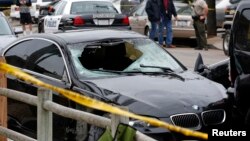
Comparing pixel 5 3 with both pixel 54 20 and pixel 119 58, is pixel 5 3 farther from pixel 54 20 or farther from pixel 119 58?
pixel 119 58

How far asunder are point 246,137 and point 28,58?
339 centimetres

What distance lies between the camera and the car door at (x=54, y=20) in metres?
19.2

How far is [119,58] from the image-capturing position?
7.57 meters

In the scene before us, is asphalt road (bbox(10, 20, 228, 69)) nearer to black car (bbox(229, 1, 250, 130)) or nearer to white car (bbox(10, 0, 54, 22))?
black car (bbox(229, 1, 250, 130))

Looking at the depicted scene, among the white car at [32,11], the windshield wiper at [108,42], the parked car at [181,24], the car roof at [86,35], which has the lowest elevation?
the white car at [32,11]

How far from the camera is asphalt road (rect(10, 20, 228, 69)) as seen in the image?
16.3m

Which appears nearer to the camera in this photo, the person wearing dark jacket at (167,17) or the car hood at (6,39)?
the car hood at (6,39)

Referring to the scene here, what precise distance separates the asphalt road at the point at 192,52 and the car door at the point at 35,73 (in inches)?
299

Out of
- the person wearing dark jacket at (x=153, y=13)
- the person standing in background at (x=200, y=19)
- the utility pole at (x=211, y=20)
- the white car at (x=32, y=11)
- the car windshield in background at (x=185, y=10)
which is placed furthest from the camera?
the white car at (x=32, y=11)

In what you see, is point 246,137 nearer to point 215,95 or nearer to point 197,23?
point 215,95

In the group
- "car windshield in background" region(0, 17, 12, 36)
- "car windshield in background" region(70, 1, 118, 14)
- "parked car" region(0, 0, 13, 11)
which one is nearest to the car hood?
"car windshield in background" region(0, 17, 12, 36)

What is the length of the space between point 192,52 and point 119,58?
11.4m

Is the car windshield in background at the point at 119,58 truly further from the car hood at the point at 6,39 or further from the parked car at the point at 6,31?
the parked car at the point at 6,31

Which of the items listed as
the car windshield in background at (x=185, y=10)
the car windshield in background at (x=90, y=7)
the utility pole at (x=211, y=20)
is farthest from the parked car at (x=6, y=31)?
the utility pole at (x=211, y=20)
